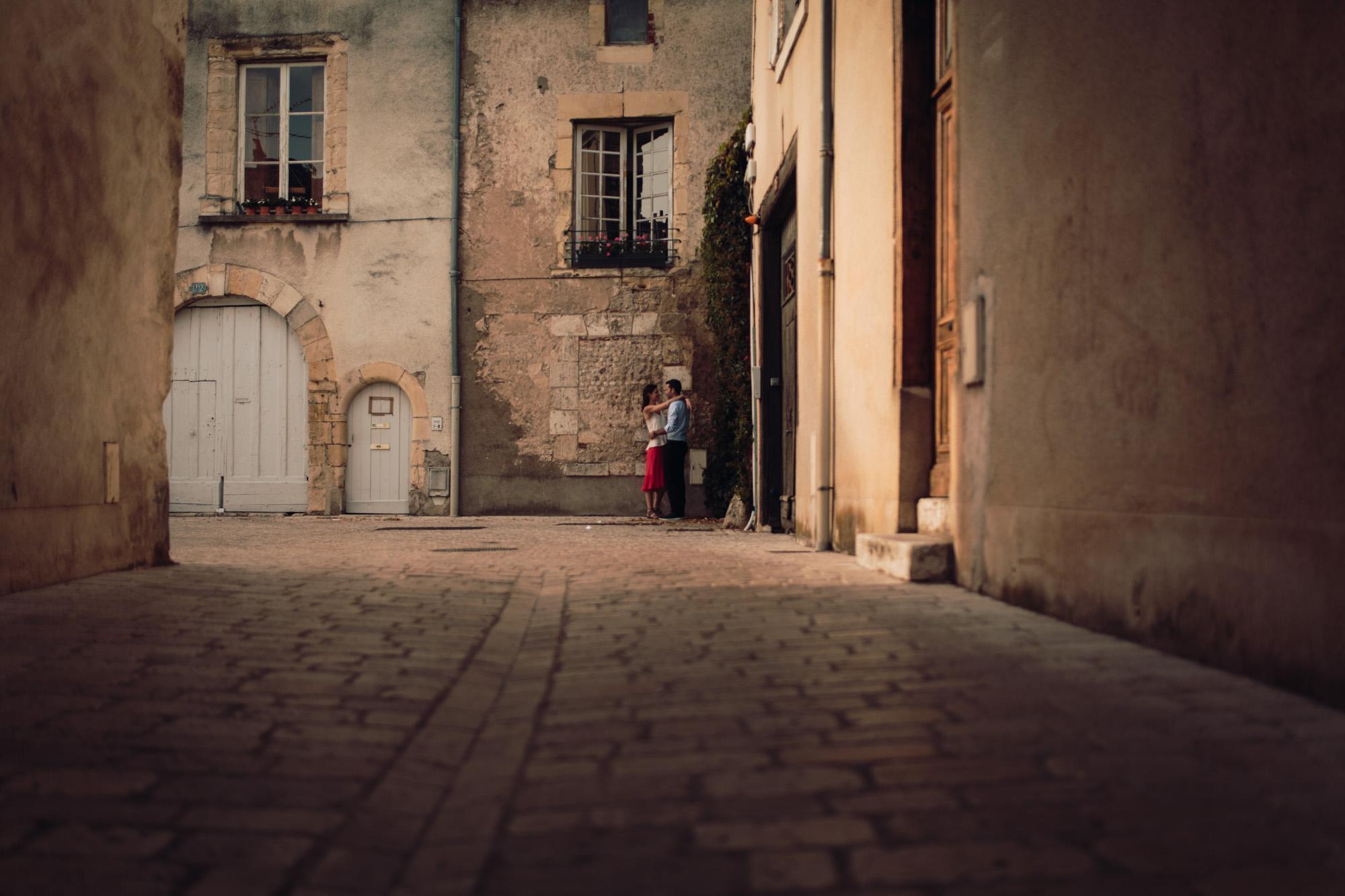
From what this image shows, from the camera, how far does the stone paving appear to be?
1.80 m

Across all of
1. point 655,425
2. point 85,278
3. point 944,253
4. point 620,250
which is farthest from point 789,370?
Answer: point 85,278

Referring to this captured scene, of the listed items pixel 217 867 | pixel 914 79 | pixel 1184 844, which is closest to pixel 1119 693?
pixel 1184 844

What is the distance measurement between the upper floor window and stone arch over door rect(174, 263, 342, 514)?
531 centimetres

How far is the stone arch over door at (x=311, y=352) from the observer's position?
14.9 metres

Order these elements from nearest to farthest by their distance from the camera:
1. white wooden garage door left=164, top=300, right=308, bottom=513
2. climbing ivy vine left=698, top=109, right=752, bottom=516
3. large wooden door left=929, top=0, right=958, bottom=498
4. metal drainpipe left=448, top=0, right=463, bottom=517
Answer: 1. large wooden door left=929, top=0, right=958, bottom=498
2. climbing ivy vine left=698, top=109, right=752, bottom=516
3. metal drainpipe left=448, top=0, right=463, bottom=517
4. white wooden garage door left=164, top=300, right=308, bottom=513

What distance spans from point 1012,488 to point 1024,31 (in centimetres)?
178

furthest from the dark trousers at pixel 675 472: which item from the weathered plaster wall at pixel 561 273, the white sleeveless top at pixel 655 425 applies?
the weathered plaster wall at pixel 561 273

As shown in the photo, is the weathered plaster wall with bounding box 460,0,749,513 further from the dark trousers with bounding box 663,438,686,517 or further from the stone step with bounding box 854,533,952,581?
the stone step with bounding box 854,533,952,581

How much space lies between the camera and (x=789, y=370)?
10.1 m

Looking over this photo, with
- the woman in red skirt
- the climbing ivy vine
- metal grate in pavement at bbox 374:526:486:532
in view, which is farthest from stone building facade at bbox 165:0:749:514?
metal grate in pavement at bbox 374:526:486:532

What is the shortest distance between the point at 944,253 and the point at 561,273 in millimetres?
9548

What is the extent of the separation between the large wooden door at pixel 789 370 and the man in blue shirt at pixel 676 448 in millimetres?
2887

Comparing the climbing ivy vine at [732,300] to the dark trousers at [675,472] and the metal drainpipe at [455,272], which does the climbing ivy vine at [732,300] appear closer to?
the dark trousers at [675,472]

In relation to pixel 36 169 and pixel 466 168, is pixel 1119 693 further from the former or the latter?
pixel 466 168
